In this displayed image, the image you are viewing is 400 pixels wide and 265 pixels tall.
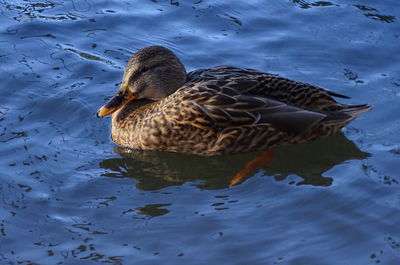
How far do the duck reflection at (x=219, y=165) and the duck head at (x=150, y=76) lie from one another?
0.64m

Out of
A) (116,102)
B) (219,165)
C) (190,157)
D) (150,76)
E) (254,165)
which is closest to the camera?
(254,165)

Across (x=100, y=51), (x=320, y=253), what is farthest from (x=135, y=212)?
(x=100, y=51)

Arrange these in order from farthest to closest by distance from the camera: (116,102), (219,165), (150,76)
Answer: (150,76), (116,102), (219,165)

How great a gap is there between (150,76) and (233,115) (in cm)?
113

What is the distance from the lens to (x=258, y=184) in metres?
8.67

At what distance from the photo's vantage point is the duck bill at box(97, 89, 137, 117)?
377 inches

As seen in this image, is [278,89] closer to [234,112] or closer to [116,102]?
[234,112]

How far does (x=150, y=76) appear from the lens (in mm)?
9789

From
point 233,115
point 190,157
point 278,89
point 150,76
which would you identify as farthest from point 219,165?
point 150,76

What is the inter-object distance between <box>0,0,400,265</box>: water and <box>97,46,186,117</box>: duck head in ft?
1.78

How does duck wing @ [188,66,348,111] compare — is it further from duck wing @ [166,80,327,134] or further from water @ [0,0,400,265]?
water @ [0,0,400,265]

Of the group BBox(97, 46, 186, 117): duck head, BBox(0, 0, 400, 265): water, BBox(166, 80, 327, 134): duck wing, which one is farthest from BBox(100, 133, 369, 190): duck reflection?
BBox(97, 46, 186, 117): duck head

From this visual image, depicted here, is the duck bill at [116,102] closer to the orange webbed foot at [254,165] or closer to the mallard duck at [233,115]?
the mallard duck at [233,115]

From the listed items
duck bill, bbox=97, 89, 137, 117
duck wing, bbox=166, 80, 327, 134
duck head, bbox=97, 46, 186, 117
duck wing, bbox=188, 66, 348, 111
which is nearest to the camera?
duck wing, bbox=166, 80, 327, 134
